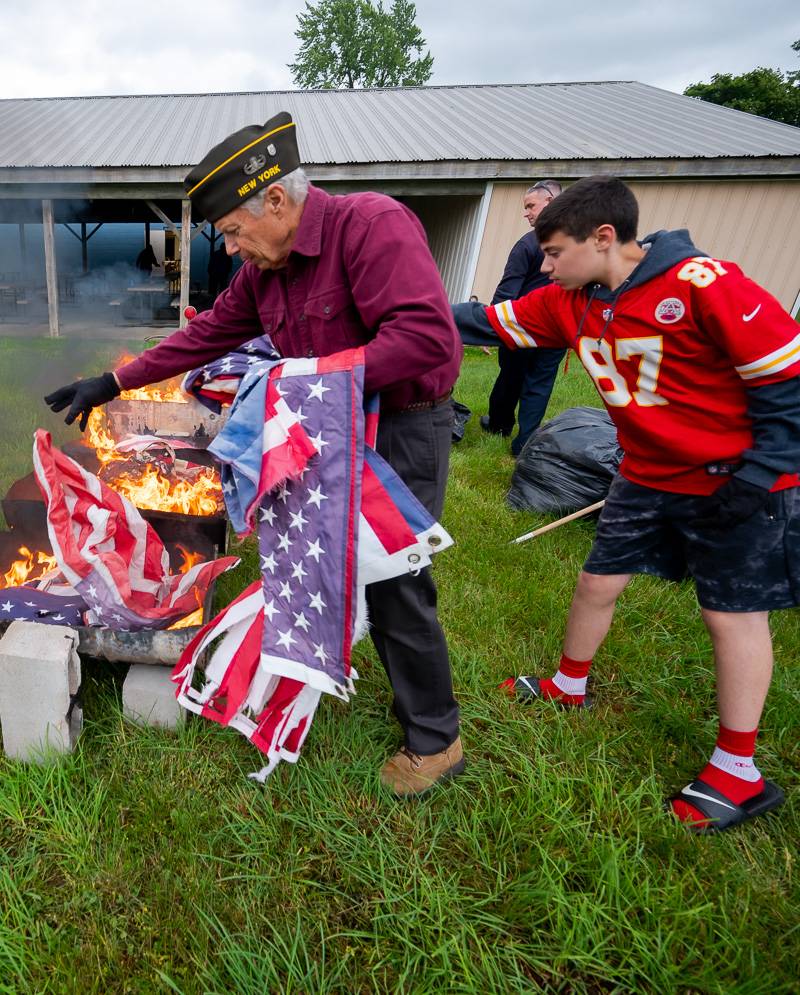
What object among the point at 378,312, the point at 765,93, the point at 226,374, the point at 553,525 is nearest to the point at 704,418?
the point at 378,312

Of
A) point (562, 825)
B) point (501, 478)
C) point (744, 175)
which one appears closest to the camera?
point (562, 825)

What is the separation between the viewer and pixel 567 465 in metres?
4.02

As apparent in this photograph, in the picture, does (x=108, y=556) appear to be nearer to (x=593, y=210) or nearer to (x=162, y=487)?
(x=162, y=487)

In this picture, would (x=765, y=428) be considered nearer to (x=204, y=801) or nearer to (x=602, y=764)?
(x=602, y=764)

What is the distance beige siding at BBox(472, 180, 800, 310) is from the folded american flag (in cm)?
1035

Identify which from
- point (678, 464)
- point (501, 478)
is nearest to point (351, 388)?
point (678, 464)

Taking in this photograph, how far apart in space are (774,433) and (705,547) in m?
0.42

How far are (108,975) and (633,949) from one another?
1355 mm

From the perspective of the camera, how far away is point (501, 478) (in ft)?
15.9

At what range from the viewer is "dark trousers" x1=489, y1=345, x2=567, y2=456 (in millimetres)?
5004

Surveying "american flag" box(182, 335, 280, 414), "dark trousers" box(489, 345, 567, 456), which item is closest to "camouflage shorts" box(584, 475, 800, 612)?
"american flag" box(182, 335, 280, 414)

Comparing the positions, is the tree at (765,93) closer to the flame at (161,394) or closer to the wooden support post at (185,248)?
the wooden support post at (185,248)

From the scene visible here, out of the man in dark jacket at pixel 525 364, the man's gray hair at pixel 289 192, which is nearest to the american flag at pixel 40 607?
the man's gray hair at pixel 289 192

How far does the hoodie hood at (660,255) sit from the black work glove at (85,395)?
1.87m
